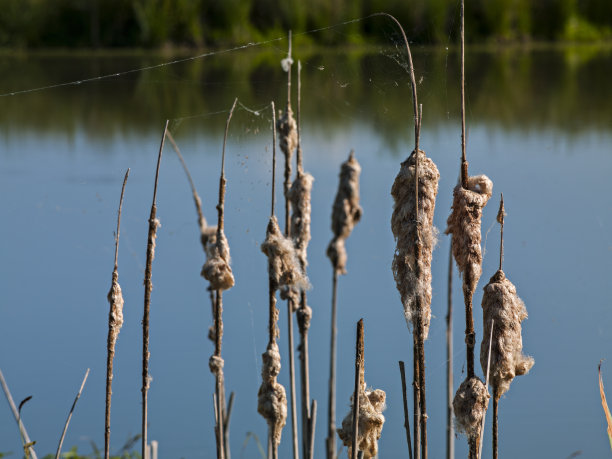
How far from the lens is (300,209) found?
146 cm

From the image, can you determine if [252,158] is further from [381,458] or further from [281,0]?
[281,0]

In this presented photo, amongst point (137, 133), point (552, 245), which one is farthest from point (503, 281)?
point (137, 133)

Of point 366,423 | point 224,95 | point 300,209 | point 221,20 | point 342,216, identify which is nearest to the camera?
point 342,216

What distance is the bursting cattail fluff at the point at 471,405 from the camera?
1.64 m

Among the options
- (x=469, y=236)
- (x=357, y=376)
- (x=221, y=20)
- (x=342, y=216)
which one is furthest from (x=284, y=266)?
(x=221, y=20)

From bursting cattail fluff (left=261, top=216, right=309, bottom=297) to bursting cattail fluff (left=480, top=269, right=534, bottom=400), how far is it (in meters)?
0.38

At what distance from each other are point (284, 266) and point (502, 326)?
0.45 meters

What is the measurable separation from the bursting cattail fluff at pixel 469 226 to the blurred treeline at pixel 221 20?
10.2 metres

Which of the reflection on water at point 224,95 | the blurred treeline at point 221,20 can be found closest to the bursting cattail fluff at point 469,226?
the reflection on water at point 224,95

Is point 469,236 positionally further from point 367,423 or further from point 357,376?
point 367,423

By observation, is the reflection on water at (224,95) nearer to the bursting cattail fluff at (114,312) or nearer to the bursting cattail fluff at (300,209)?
the bursting cattail fluff at (114,312)

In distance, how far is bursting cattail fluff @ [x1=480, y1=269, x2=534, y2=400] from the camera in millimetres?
1626

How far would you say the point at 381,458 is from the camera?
12.2 ft

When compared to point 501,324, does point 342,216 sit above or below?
above
